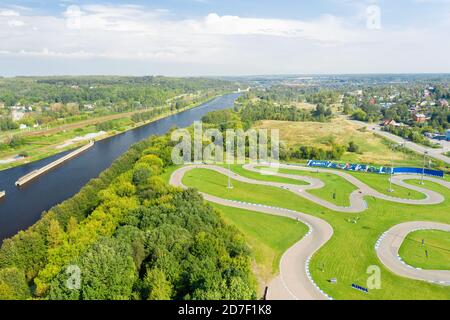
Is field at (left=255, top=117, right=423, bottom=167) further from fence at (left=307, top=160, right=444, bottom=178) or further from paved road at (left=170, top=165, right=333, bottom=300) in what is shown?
paved road at (left=170, top=165, right=333, bottom=300)

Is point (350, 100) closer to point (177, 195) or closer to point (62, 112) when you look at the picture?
point (62, 112)

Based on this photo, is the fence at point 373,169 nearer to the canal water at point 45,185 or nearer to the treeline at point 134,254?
the treeline at point 134,254

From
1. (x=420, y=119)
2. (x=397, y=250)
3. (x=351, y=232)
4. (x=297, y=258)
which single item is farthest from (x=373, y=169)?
(x=420, y=119)

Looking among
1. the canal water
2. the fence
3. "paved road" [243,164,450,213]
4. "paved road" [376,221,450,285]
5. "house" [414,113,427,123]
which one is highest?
"house" [414,113,427,123]

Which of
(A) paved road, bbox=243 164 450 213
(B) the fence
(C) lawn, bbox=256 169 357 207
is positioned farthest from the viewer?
(B) the fence

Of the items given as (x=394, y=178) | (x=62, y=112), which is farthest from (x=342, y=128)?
(x=62, y=112)

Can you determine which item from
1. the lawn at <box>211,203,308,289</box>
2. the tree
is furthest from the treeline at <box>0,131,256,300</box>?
the lawn at <box>211,203,308,289</box>
